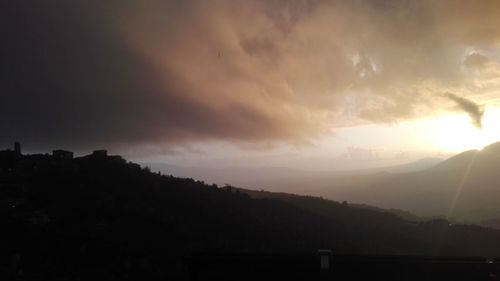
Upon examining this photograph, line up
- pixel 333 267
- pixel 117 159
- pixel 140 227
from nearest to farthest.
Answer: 1. pixel 333 267
2. pixel 140 227
3. pixel 117 159

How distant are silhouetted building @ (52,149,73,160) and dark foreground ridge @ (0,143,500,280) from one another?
129 mm

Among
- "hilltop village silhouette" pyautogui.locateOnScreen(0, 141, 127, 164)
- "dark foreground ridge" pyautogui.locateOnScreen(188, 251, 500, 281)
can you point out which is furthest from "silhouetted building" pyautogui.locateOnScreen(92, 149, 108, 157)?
"dark foreground ridge" pyautogui.locateOnScreen(188, 251, 500, 281)

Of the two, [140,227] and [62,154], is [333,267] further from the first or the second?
[62,154]

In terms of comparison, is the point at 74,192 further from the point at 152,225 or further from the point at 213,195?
the point at 213,195

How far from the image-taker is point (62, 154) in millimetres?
40750

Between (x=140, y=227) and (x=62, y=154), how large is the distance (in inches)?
590

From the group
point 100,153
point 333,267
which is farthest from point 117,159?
point 333,267

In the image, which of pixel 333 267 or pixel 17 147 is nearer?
pixel 333 267

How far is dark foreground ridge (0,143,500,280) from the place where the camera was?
24.5m

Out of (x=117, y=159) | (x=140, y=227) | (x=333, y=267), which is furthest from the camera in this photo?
(x=117, y=159)

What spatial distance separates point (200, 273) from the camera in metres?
10.5

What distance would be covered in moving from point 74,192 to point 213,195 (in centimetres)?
1049

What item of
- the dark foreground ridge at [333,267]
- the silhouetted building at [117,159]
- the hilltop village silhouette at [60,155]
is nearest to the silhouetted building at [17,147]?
the hilltop village silhouette at [60,155]

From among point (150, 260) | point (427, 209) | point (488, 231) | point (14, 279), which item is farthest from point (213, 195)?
point (427, 209)
